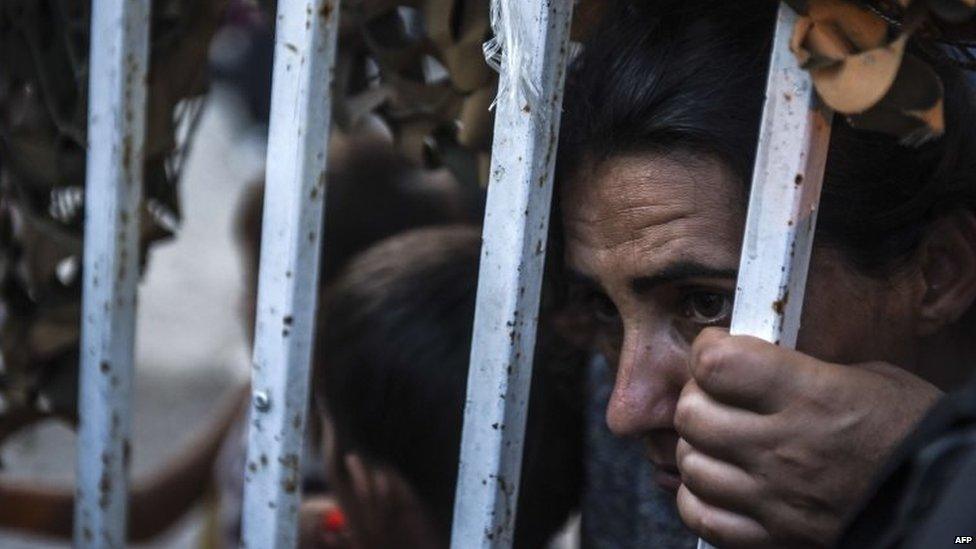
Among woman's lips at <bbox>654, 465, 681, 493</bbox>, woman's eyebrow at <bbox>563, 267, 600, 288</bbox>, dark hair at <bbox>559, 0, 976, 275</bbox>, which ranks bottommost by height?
woman's lips at <bbox>654, 465, 681, 493</bbox>

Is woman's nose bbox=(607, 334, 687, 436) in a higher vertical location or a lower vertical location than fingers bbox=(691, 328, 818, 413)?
lower

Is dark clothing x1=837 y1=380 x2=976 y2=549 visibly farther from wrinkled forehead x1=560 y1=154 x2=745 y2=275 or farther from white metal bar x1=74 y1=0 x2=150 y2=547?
white metal bar x1=74 y1=0 x2=150 y2=547

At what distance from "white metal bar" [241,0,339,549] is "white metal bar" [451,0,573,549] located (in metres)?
0.19

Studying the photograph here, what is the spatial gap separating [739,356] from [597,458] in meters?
0.85

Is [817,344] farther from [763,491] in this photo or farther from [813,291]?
[763,491]

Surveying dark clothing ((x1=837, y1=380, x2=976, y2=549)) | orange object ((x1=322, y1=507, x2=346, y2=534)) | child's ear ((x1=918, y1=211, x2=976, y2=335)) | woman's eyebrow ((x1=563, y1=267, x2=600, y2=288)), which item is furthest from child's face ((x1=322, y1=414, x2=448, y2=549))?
dark clothing ((x1=837, y1=380, x2=976, y2=549))

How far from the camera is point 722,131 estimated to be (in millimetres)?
1358

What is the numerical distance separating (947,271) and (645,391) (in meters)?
0.39

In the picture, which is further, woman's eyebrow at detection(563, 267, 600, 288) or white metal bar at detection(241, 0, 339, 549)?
woman's eyebrow at detection(563, 267, 600, 288)

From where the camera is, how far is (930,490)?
2.92ft

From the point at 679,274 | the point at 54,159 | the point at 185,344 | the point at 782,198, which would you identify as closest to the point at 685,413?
the point at 782,198

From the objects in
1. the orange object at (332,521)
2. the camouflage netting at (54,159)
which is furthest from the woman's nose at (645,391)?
the orange object at (332,521)

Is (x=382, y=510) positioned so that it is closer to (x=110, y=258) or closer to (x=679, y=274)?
(x=110, y=258)

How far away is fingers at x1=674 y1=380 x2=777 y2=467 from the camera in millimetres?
1020
